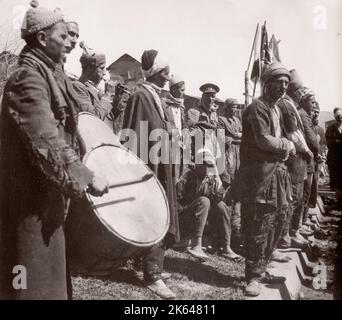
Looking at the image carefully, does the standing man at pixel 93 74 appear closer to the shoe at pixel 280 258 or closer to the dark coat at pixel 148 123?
the dark coat at pixel 148 123

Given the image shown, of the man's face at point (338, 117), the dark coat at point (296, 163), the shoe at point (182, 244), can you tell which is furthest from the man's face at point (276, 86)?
the man's face at point (338, 117)

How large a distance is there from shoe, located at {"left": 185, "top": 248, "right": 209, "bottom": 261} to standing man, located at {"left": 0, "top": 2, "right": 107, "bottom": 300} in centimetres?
310

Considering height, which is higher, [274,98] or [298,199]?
[274,98]

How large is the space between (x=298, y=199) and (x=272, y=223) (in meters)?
1.80

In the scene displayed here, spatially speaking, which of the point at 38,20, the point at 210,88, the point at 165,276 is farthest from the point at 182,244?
the point at 38,20

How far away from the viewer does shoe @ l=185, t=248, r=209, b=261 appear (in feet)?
20.4

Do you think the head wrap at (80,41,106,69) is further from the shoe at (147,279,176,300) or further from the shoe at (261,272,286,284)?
the shoe at (261,272,286,284)

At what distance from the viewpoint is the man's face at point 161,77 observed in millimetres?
5043

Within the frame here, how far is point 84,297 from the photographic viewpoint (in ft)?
14.8

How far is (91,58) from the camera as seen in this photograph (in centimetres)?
543

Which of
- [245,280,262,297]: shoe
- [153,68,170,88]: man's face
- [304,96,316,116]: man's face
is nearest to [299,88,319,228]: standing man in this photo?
[304,96,316,116]: man's face
